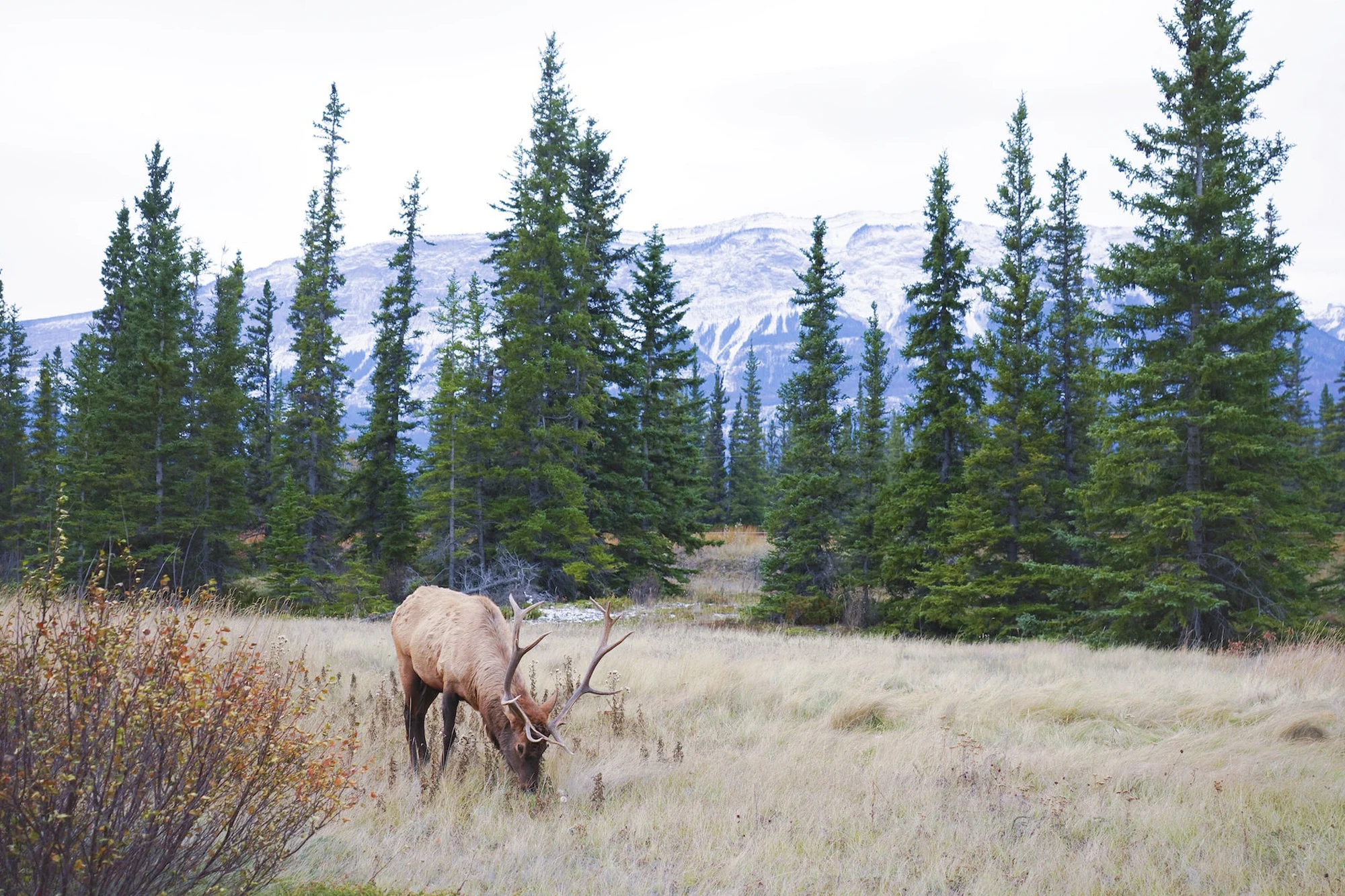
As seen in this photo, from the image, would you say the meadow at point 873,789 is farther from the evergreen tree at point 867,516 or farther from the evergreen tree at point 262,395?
the evergreen tree at point 262,395

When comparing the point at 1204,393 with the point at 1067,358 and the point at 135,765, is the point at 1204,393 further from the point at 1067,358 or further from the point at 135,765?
the point at 135,765

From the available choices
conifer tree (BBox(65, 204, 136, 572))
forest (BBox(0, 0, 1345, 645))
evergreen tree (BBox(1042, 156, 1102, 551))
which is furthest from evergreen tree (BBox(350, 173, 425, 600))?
evergreen tree (BBox(1042, 156, 1102, 551))

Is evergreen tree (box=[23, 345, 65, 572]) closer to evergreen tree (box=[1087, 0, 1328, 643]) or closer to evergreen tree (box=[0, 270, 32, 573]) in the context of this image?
evergreen tree (box=[0, 270, 32, 573])

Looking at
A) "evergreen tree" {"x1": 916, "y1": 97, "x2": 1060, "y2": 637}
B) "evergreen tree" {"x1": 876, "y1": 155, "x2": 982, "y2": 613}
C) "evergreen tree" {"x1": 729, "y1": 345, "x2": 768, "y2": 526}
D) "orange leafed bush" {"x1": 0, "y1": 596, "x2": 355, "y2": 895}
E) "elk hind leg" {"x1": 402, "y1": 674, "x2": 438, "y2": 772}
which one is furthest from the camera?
"evergreen tree" {"x1": 729, "y1": 345, "x2": 768, "y2": 526}

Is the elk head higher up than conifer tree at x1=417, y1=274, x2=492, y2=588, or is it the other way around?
conifer tree at x1=417, y1=274, x2=492, y2=588

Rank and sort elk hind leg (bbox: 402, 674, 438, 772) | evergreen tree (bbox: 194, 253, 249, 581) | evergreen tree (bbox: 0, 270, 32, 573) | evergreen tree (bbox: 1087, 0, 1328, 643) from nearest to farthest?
elk hind leg (bbox: 402, 674, 438, 772) < evergreen tree (bbox: 1087, 0, 1328, 643) < evergreen tree (bbox: 194, 253, 249, 581) < evergreen tree (bbox: 0, 270, 32, 573)

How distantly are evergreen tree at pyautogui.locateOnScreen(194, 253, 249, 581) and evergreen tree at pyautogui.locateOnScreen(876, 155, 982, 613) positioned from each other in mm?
19921

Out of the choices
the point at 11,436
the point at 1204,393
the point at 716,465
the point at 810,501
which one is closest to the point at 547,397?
the point at 810,501

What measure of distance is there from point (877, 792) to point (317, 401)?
83.8 feet

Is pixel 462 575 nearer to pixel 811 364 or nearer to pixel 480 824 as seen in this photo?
pixel 811 364

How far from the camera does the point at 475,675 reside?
6.22m

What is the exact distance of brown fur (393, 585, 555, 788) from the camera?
5.80m

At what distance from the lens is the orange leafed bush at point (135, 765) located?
10.1 ft

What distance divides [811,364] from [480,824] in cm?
2113
